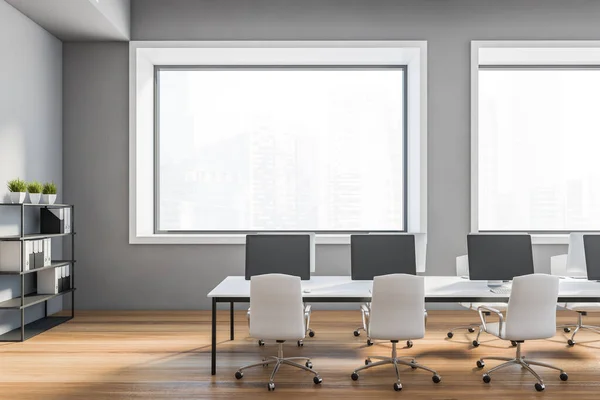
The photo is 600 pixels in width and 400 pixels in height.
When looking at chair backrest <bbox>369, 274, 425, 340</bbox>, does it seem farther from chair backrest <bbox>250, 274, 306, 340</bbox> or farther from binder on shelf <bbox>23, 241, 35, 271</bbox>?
binder on shelf <bbox>23, 241, 35, 271</bbox>

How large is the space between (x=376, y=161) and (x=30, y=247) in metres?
4.41

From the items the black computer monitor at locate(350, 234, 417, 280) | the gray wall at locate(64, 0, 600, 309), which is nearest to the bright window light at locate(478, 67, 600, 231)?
the gray wall at locate(64, 0, 600, 309)

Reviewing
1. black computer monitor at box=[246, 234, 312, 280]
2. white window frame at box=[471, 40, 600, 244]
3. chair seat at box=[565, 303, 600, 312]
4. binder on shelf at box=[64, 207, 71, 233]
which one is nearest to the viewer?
black computer monitor at box=[246, 234, 312, 280]

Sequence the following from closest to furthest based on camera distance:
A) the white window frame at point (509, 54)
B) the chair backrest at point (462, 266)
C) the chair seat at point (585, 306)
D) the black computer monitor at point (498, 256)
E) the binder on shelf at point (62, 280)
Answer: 1. the black computer monitor at point (498, 256)
2. the chair seat at point (585, 306)
3. the chair backrest at point (462, 266)
4. the binder on shelf at point (62, 280)
5. the white window frame at point (509, 54)

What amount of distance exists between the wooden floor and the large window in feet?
5.83

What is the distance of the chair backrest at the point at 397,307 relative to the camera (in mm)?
3836

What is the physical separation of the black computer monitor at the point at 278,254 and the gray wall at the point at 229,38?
2005 mm

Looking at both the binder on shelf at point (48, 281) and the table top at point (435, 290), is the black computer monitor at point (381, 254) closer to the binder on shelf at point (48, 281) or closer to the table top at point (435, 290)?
the table top at point (435, 290)

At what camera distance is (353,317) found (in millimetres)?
6367

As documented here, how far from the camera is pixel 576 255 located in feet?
18.0

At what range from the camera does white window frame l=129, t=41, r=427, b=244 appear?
665cm

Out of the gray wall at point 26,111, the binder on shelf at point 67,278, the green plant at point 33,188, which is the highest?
the gray wall at point 26,111

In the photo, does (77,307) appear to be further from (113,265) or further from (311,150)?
(311,150)

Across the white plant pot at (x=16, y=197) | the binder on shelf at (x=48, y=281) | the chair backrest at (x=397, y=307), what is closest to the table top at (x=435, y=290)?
the chair backrest at (x=397, y=307)
